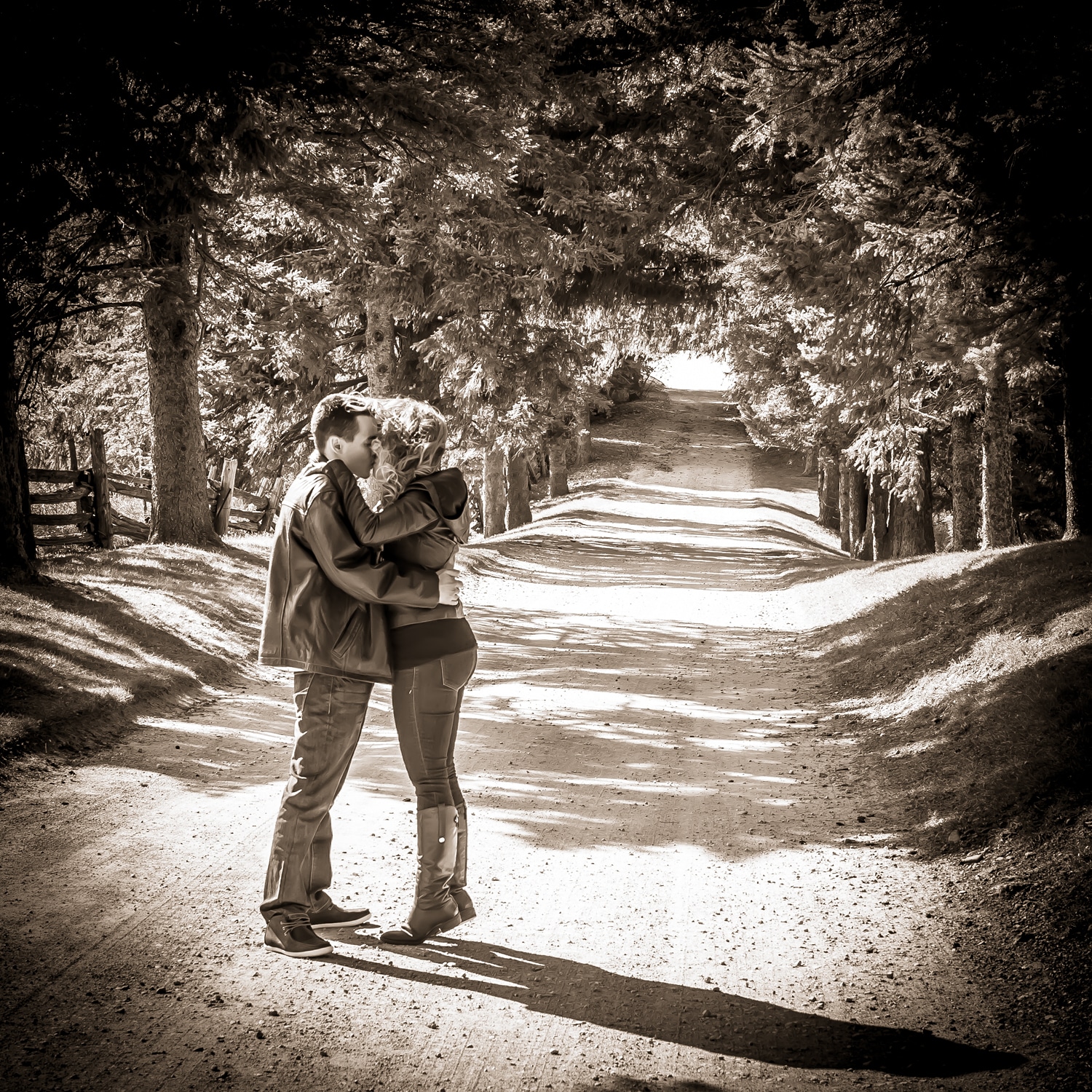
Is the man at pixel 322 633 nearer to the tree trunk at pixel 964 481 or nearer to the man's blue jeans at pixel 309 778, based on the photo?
the man's blue jeans at pixel 309 778

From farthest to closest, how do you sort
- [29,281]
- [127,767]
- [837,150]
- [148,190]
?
1. [837,150]
2. [29,281]
3. [148,190]
4. [127,767]

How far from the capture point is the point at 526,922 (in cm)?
461

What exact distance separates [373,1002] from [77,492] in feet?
42.3

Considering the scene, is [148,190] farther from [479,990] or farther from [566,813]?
[479,990]

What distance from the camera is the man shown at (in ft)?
13.8

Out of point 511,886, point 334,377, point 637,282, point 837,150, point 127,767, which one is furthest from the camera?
point 334,377

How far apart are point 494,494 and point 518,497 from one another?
3809 mm

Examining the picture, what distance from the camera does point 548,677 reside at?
10328 mm

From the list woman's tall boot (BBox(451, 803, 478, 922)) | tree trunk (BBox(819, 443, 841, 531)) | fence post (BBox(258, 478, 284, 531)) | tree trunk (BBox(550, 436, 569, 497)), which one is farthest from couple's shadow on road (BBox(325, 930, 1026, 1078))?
tree trunk (BBox(550, 436, 569, 497))

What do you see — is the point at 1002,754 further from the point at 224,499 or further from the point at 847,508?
the point at 847,508

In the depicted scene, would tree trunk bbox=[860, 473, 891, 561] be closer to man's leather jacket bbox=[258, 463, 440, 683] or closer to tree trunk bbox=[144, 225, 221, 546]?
tree trunk bbox=[144, 225, 221, 546]

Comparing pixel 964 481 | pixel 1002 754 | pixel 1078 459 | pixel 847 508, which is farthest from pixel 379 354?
pixel 847 508

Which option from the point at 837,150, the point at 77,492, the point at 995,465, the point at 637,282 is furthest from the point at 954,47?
the point at 77,492

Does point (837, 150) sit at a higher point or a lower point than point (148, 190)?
higher
